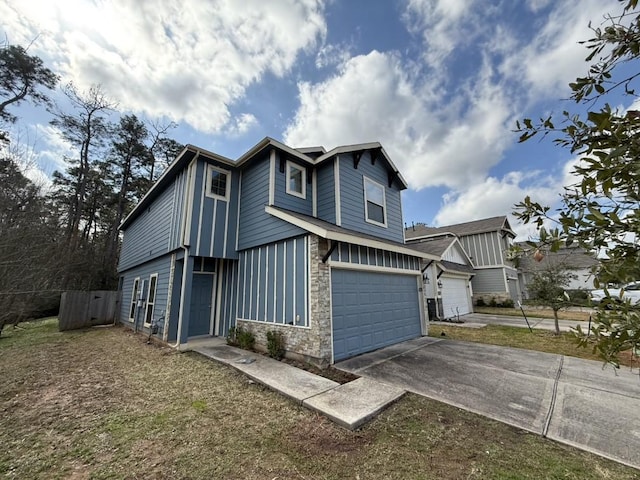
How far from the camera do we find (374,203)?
9.47 metres

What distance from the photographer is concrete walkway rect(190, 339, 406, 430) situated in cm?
362

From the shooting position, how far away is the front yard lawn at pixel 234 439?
258 cm

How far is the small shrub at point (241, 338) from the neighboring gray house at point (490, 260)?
15.6 meters

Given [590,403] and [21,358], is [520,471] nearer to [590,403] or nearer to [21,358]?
[590,403]

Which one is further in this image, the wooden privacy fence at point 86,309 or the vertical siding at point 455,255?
the vertical siding at point 455,255

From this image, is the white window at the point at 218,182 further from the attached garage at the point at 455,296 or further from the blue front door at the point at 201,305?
the attached garage at the point at 455,296

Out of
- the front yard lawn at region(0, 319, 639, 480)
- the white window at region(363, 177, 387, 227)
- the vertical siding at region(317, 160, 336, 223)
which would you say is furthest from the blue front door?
the white window at region(363, 177, 387, 227)

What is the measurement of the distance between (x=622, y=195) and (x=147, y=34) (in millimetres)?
10643

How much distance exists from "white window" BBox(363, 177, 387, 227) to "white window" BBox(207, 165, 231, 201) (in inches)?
189

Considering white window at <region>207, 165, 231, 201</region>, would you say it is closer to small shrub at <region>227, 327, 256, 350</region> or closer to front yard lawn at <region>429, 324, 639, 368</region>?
small shrub at <region>227, 327, 256, 350</region>

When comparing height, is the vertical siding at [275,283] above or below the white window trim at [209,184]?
below

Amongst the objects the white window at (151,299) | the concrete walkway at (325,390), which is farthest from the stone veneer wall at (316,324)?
the white window at (151,299)

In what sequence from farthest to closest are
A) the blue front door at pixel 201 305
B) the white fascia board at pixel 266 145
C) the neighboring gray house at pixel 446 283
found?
the neighboring gray house at pixel 446 283 < the blue front door at pixel 201 305 < the white fascia board at pixel 266 145

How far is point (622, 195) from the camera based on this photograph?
1285mm
